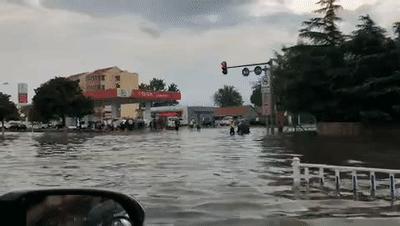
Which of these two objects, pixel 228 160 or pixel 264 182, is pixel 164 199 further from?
pixel 228 160

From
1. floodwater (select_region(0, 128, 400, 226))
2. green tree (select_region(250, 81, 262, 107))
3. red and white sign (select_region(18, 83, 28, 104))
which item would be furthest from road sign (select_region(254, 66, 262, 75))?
green tree (select_region(250, 81, 262, 107))

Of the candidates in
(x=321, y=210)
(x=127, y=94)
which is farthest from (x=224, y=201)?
(x=127, y=94)

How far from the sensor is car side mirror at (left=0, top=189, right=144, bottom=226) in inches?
115

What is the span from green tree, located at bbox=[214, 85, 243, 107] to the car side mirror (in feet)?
565

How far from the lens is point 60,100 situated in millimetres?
81062

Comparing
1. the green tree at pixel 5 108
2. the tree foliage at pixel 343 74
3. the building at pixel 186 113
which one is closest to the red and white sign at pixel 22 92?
the green tree at pixel 5 108

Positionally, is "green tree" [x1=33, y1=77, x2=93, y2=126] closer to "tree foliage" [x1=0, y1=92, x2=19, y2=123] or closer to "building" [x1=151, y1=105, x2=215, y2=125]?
"tree foliage" [x1=0, y1=92, x2=19, y2=123]

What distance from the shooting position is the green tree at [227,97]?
17638cm

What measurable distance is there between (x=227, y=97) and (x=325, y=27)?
421ft

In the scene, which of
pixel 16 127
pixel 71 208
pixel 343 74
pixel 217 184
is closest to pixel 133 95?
pixel 16 127

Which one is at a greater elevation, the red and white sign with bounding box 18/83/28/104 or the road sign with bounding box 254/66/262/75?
the red and white sign with bounding box 18/83/28/104

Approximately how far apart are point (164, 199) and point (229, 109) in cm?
11942

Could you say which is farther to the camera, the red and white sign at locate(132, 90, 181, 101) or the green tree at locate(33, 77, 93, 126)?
the red and white sign at locate(132, 90, 181, 101)

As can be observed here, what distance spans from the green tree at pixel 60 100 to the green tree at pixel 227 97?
95.0 metres
